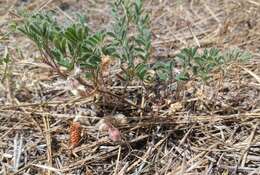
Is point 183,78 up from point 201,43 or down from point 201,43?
down

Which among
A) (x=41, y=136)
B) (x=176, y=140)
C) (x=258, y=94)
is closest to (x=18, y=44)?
(x=41, y=136)

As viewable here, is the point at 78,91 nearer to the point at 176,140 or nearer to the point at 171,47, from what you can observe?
the point at 176,140

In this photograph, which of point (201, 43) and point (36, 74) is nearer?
point (36, 74)

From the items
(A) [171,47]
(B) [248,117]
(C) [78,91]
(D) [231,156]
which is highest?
(A) [171,47]

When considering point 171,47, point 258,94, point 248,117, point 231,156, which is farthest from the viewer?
point 171,47
